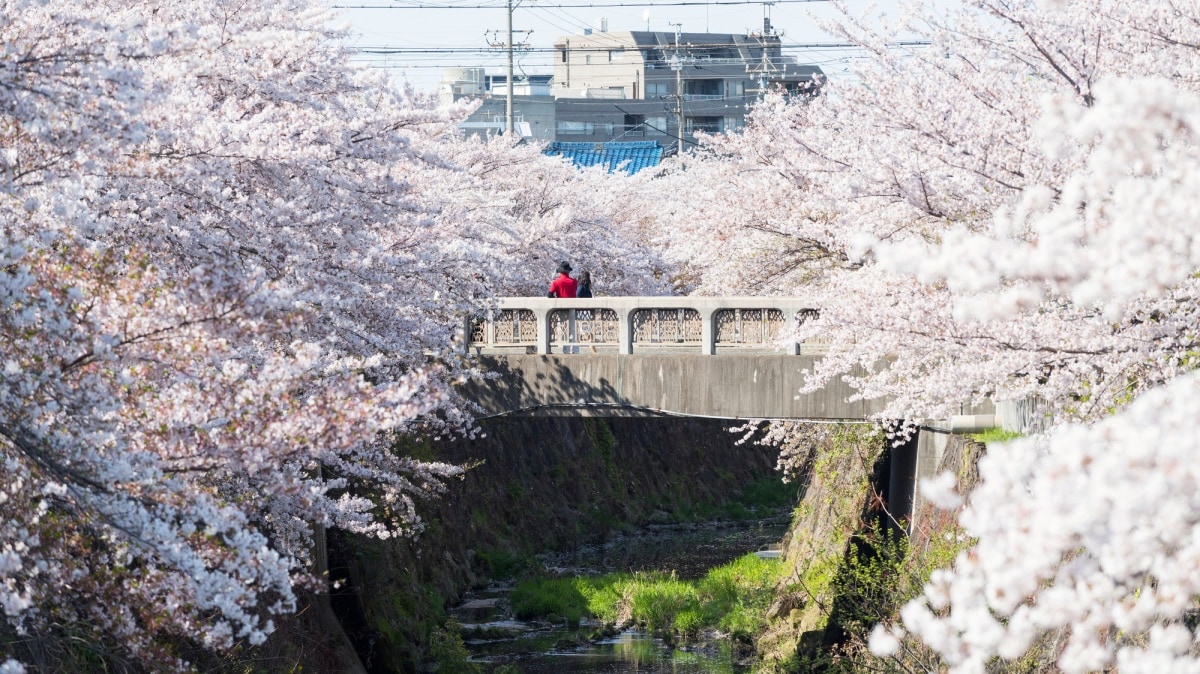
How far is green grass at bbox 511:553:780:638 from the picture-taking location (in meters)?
23.0

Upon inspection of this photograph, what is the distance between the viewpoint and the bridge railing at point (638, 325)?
18.3 metres

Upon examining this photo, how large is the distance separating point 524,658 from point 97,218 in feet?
45.8

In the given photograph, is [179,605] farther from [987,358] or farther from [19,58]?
[987,358]

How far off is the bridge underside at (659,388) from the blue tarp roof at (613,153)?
29.6 m

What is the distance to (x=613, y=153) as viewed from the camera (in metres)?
50.7

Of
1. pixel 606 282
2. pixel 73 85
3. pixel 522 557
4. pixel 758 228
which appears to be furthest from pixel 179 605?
pixel 606 282

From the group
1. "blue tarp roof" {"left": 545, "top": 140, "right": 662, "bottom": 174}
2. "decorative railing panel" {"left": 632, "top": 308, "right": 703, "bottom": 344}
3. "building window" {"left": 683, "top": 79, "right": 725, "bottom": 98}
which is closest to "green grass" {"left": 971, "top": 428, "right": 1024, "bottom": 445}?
"decorative railing panel" {"left": 632, "top": 308, "right": 703, "bottom": 344}

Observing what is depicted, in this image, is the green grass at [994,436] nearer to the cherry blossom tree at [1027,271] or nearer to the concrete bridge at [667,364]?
the concrete bridge at [667,364]

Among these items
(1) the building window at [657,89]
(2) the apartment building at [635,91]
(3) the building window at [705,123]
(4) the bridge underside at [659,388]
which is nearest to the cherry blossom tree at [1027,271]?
(4) the bridge underside at [659,388]

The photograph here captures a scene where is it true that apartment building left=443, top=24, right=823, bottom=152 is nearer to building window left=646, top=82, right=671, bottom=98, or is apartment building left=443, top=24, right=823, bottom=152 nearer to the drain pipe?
building window left=646, top=82, right=671, bottom=98

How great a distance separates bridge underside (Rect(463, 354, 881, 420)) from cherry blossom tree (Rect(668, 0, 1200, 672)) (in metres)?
0.91

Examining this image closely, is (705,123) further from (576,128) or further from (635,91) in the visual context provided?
(576,128)

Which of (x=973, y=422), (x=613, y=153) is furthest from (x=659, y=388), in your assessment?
(x=613, y=153)

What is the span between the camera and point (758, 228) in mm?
20516
